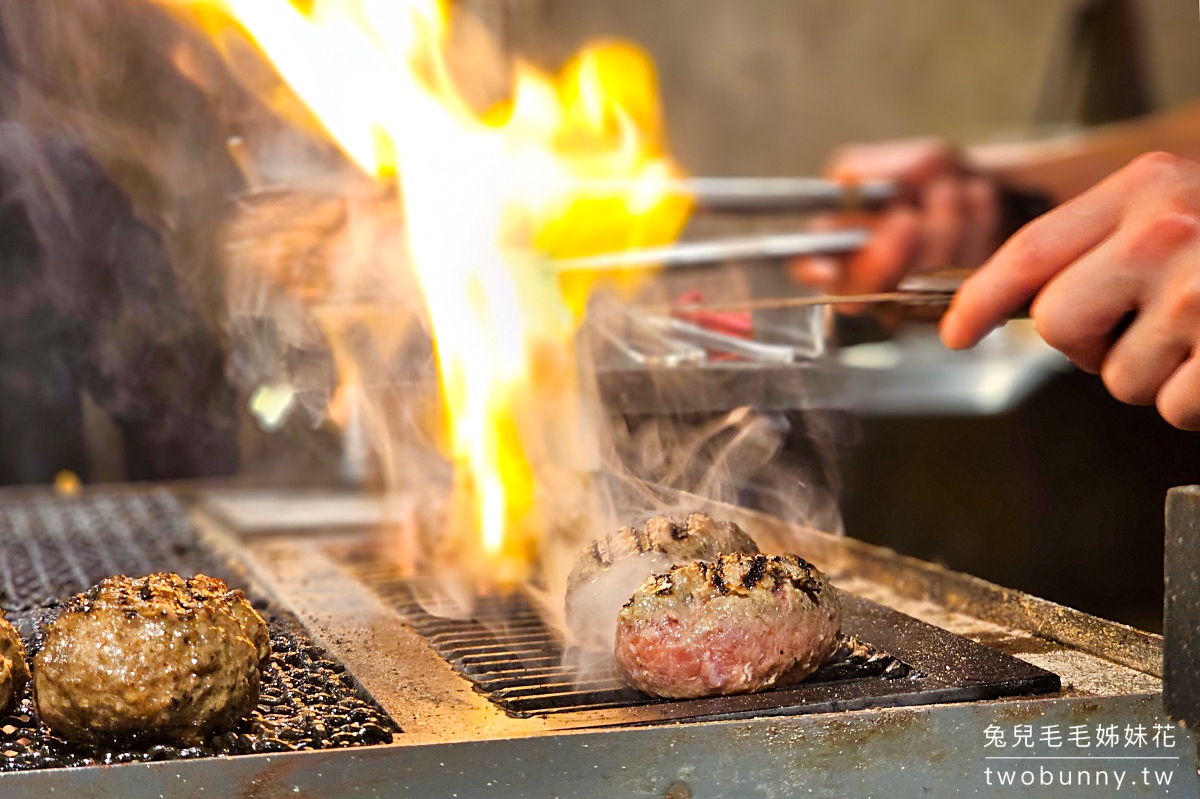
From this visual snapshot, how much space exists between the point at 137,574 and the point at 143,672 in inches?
63.5

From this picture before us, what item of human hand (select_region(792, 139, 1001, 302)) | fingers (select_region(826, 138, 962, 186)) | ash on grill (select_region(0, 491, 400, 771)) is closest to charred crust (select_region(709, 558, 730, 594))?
ash on grill (select_region(0, 491, 400, 771))

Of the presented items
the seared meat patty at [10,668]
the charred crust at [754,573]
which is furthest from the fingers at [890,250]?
the seared meat patty at [10,668]

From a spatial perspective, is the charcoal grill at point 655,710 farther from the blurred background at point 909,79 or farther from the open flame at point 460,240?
the blurred background at point 909,79

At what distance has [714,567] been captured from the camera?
2.15m

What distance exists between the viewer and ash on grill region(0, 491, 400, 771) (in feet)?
6.10

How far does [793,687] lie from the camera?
6.91 feet

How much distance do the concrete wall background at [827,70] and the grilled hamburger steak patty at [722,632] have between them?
7388 mm

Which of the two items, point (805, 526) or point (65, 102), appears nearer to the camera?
point (805, 526)

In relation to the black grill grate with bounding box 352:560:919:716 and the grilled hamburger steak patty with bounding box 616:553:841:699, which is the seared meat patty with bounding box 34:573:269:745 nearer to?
the black grill grate with bounding box 352:560:919:716

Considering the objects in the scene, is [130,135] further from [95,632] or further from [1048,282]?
[1048,282]

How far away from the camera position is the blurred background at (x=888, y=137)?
4.00 m

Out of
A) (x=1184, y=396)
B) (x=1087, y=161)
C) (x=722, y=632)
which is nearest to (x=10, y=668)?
(x=722, y=632)

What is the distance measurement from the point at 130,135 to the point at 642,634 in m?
2.77

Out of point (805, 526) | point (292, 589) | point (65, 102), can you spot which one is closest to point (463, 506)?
point (292, 589)
